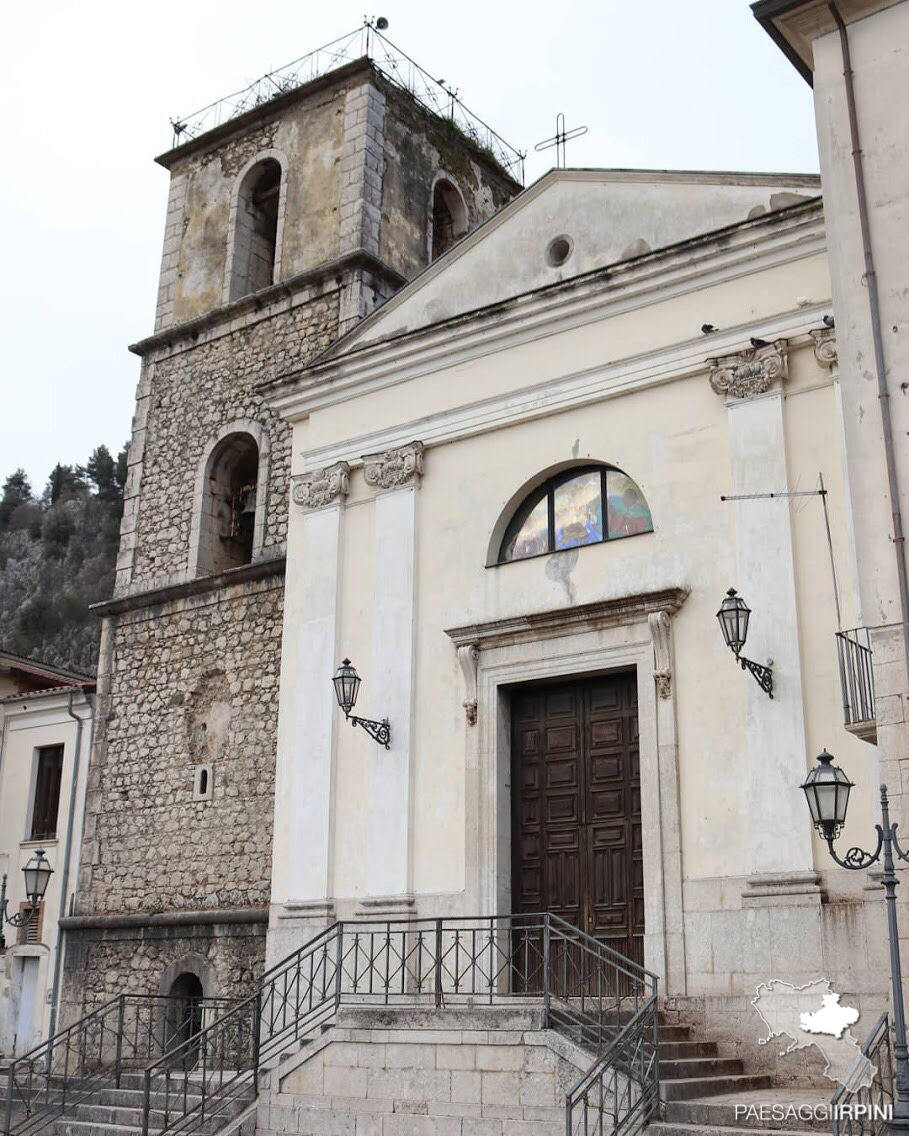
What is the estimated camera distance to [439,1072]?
36.1ft

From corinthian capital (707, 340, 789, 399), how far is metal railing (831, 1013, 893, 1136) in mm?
6207

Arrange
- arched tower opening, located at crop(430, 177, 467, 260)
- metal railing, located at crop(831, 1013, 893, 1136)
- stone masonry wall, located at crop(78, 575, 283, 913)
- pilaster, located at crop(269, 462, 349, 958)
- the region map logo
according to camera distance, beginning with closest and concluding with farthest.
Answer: metal railing, located at crop(831, 1013, 893, 1136)
the region map logo
pilaster, located at crop(269, 462, 349, 958)
stone masonry wall, located at crop(78, 575, 283, 913)
arched tower opening, located at crop(430, 177, 467, 260)

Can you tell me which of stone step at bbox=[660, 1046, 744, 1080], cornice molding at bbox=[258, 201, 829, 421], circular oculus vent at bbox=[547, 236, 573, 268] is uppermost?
circular oculus vent at bbox=[547, 236, 573, 268]

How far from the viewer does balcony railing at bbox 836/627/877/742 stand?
10398 mm

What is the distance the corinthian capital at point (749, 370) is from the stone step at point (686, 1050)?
6.09 meters

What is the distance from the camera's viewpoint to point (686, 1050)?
36.8ft

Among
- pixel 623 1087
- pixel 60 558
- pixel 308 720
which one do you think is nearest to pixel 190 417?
pixel 308 720

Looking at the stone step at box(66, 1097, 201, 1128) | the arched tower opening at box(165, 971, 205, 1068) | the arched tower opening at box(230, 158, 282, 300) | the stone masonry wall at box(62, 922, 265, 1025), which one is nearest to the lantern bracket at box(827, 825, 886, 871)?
the stone step at box(66, 1097, 201, 1128)

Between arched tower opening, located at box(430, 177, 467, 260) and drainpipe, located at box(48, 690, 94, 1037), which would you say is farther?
arched tower opening, located at box(430, 177, 467, 260)

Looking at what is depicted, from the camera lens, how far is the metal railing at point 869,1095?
8414 millimetres

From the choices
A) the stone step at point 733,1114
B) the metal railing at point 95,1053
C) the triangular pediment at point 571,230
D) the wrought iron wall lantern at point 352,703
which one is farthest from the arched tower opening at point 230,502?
the stone step at point 733,1114

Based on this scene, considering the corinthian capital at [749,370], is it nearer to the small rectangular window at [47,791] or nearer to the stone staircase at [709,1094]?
the stone staircase at [709,1094]

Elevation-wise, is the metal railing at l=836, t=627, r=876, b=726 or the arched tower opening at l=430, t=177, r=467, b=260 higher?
the arched tower opening at l=430, t=177, r=467, b=260

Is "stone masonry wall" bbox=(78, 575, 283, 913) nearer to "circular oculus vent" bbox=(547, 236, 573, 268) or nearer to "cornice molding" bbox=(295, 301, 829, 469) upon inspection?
"cornice molding" bbox=(295, 301, 829, 469)
